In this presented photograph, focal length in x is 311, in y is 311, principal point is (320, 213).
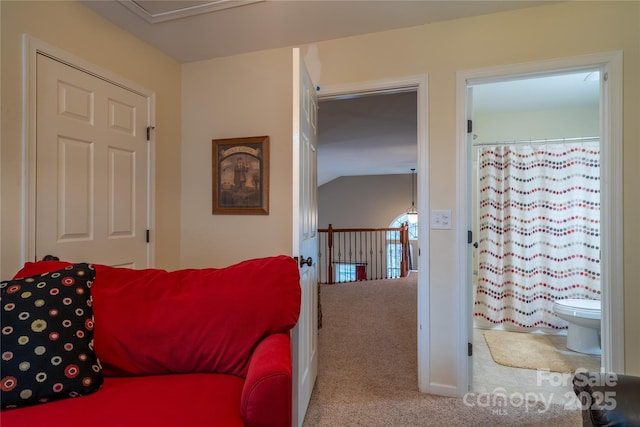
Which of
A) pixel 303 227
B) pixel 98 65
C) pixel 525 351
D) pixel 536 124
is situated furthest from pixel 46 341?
pixel 536 124

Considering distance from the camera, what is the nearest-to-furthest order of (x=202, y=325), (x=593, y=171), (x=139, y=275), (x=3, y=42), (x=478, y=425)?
1. (x=202, y=325)
2. (x=139, y=275)
3. (x=3, y=42)
4. (x=478, y=425)
5. (x=593, y=171)

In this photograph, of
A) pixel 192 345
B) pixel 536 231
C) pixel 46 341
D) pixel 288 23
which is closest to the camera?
pixel 46 341

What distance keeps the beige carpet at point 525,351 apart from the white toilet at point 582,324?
0.18 metres

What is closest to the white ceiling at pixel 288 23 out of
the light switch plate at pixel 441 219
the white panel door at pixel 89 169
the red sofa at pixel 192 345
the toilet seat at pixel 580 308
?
the white panel door at pixel 89 169

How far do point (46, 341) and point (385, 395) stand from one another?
1.75 meters

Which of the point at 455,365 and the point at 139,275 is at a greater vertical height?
the point at 139,275

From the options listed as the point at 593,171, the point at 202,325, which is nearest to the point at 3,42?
the point at 202,325

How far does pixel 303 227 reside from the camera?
1596mm

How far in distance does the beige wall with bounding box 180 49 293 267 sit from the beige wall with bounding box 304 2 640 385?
1.39ft

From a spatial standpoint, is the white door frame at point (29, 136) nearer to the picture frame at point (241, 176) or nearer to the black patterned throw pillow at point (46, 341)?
the black patterned throw pillow at point (46, 341)

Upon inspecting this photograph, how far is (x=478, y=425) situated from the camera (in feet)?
5.40

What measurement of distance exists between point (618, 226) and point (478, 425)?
51.5 inches

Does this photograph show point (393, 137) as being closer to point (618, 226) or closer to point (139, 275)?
point (618, 226)

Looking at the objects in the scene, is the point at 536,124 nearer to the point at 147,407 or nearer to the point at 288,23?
the point at 288,23
